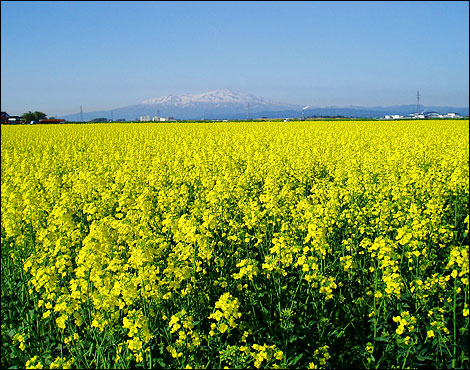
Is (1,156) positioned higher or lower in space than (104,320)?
higher

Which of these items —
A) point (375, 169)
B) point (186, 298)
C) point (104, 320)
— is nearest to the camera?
point (104, 320)

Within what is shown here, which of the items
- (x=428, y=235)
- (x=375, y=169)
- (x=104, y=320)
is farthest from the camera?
(x=375, y=169)

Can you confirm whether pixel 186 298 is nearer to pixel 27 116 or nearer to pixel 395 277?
pixel 395 277

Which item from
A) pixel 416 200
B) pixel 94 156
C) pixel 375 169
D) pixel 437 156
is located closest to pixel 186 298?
pixel 416 200

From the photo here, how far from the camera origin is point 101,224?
16.5ft

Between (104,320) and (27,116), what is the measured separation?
90.5 m

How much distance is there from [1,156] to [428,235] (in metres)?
16.5

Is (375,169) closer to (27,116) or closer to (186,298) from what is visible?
(186,298)

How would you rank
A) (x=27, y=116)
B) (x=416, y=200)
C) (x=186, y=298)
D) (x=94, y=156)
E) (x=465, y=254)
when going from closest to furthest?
(x=465, y=254), (x=186, y=298), (x=416, y=200), (x=94, y=156), (x=27, y=116)

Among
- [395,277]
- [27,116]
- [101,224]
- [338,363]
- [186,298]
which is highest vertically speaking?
[27,116]

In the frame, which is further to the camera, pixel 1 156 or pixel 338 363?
pixel 1 156

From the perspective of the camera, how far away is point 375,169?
1000 centimetres

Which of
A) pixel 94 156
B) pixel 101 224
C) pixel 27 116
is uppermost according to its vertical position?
pixel 27 116

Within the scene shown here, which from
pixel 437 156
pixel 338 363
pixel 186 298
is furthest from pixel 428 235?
pixel 437 156
